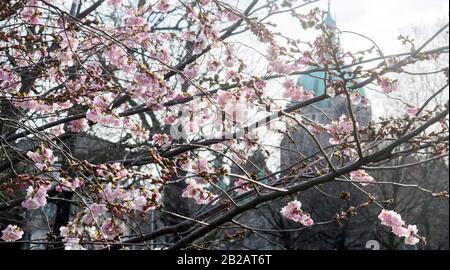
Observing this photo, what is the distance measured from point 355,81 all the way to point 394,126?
412 mm

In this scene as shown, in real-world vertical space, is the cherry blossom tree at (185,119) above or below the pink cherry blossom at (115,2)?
below

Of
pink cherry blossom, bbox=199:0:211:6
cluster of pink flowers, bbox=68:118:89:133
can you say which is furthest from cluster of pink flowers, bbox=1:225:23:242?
pink cherry blossom, bbox=199:0:211:6

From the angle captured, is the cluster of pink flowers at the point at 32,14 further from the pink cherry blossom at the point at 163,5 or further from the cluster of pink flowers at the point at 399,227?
the cluster of pink flowers at the point at 399,227

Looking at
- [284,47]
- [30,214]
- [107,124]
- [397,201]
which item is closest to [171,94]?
[107,124]

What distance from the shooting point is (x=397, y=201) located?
Answer: 71.8 feet

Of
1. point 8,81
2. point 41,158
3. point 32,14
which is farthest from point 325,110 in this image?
point 41,158

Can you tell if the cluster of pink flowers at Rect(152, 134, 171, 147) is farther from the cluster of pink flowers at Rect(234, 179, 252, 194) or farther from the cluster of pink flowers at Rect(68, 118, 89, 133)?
the cluster of pink flowers at Rect(234, 179, 252, 194)

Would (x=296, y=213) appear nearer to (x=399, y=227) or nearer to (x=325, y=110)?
(x=399, y=227)

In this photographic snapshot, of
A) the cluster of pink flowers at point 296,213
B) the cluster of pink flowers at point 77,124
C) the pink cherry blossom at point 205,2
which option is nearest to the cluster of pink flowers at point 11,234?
the cluster of pink flowers at point 77,124

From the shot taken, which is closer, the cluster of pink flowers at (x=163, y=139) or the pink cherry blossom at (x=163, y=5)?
the cluster of pink flowers at (x=163, y=139)

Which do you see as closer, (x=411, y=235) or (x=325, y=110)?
(x=411, y=235)

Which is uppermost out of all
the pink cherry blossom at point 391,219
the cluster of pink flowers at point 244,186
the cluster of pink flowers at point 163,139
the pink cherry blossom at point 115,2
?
the pink cherry blossom at point 115,2
